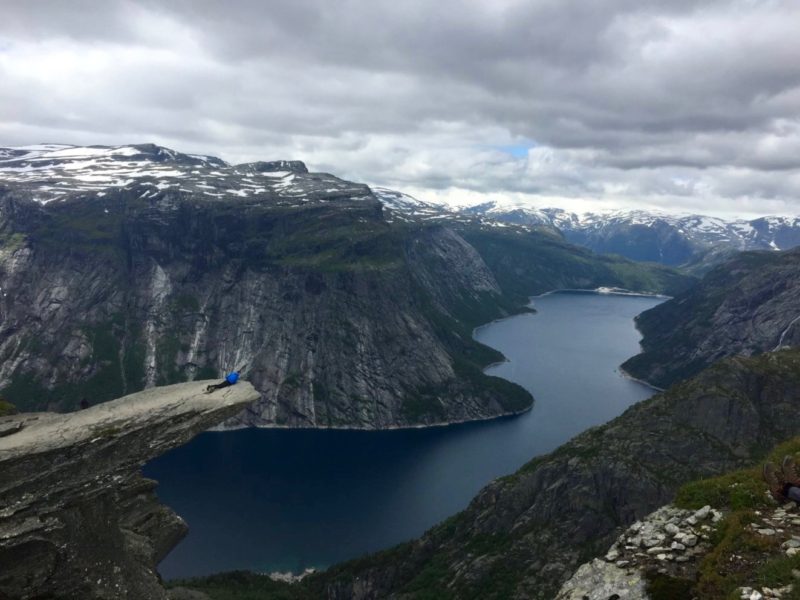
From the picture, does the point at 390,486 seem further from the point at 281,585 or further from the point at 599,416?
the point at 599,416

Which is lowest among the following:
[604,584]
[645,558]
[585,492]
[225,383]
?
[585,492]

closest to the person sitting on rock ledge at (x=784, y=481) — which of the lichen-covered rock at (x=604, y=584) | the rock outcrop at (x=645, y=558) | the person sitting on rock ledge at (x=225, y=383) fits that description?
the rock outcrop at (x=645, y=558)

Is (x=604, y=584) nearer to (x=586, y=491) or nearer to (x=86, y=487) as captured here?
(x=86, y=487)

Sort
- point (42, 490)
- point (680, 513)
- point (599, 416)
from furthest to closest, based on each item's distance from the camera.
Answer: point (599, 416), point (42, 490), point (680, 513)

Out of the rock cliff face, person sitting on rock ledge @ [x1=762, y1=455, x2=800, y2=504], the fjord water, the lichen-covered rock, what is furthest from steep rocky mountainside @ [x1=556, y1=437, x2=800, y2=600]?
the fjord water

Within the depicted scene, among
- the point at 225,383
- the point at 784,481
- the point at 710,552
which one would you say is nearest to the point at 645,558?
the point at 710,552

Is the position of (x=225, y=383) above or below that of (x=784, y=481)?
below

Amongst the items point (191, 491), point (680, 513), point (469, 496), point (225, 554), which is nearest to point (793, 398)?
point (469, 496)
